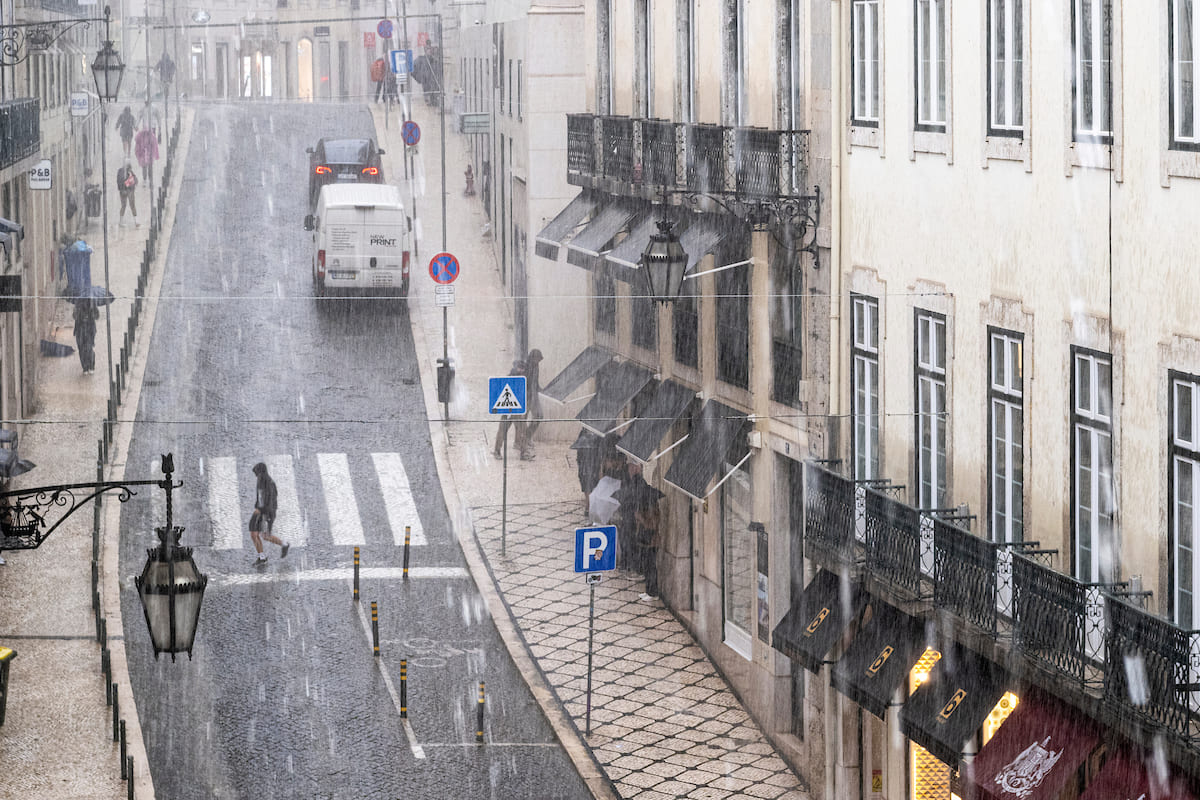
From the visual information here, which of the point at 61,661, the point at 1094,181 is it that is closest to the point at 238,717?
the point at 61,661

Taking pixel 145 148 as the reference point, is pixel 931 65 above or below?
below

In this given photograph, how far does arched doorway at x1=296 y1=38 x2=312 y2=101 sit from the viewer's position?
87438mm

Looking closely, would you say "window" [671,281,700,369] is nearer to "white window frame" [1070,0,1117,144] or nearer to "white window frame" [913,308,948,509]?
"white window frame" [913,308,948,509]

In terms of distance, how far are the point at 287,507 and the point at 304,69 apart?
6264 centimetres

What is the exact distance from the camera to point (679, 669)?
929 inches

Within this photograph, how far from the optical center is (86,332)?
33.4 meters

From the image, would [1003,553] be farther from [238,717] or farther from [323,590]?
[323,590]

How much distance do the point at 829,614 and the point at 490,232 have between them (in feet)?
94.8

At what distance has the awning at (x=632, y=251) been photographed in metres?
25.0

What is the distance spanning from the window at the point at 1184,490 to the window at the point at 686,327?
1219cm

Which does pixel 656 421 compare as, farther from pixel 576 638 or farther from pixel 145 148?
pixel 145 148

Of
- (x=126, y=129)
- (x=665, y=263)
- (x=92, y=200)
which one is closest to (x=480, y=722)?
(x=665, y=263)

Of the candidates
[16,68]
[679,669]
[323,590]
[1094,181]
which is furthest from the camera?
[16,68]

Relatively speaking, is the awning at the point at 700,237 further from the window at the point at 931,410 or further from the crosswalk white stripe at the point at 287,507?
the crosswalk white stripe at the point at 287,507
